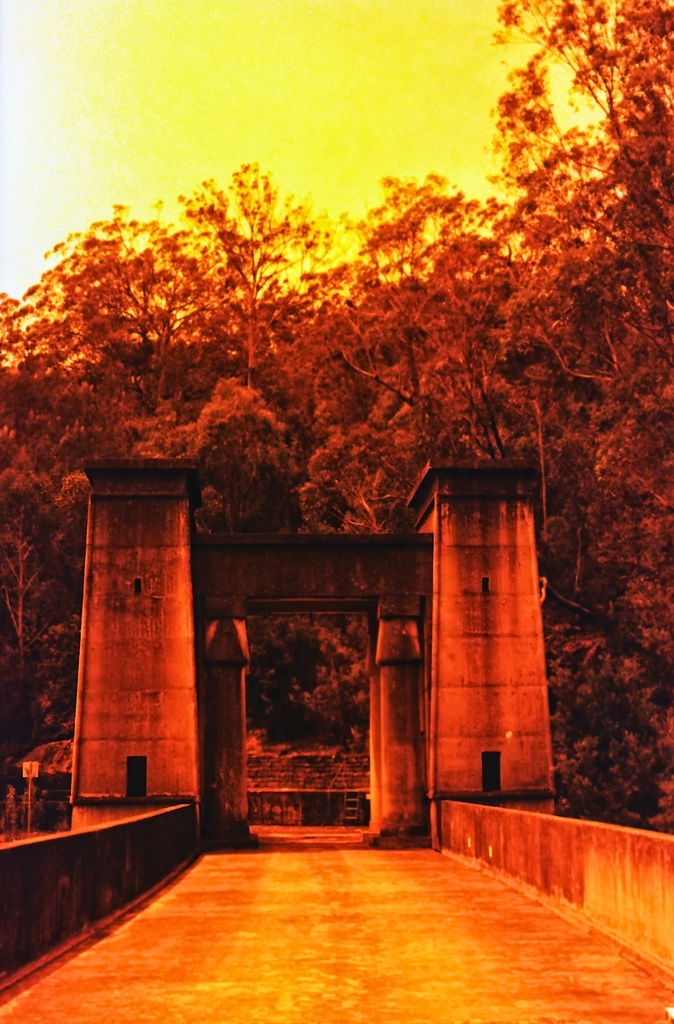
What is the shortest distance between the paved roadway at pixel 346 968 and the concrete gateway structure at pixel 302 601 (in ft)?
32.4

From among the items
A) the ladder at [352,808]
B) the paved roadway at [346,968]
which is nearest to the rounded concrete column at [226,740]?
the paved roadway at [346,968]

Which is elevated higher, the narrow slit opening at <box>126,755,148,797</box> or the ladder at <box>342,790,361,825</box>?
the narrow slit opening at <box>126,755,148,797</box>

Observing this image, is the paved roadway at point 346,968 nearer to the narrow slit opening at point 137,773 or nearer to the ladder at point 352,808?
the narrow slit opening at point 137,773

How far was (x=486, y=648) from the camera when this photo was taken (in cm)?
2519

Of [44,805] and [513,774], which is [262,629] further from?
[513,774]

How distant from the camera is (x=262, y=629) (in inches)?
2191

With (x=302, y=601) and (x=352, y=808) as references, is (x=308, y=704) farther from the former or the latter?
(x=302, y=601)

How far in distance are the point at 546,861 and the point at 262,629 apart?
42.7 metres

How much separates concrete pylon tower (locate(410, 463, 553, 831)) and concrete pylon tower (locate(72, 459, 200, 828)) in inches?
187

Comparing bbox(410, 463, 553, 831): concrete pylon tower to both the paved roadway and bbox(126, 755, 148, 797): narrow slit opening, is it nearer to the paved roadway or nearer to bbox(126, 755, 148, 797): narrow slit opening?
bbox(126, 755, 148, 797): narrow slit opening

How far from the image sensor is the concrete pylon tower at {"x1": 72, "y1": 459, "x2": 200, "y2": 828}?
24.8m

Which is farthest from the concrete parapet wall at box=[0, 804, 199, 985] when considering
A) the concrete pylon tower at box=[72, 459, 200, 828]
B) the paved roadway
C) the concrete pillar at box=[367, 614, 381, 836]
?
the concrete pillar at box=[367, 614, 381, 836]

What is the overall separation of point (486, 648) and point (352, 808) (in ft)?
72.9

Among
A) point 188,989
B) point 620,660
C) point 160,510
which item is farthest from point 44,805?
point 188,989
